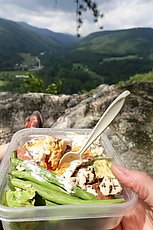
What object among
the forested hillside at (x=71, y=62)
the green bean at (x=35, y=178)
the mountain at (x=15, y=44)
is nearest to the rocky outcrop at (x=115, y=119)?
the green bean at (x=35, y=178)

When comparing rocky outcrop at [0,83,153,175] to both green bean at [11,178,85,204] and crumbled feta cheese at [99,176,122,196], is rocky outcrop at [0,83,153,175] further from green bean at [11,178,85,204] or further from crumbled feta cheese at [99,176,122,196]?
green bean at [11,178,85,204]

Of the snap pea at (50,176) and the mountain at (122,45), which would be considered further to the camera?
the mountain at (122,45)

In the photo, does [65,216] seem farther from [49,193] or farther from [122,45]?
[122,45]

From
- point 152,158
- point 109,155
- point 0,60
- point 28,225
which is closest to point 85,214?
point 28,225

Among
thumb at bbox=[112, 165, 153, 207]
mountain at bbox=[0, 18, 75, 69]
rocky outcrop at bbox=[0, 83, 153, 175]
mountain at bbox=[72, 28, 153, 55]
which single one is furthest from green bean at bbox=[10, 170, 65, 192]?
mountain at bbox=[72, 28, 153, 55]

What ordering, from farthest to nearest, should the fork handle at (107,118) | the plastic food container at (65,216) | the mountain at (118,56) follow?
the mountain at (118,56)
the fork handle at (107,118)
the plastic food container at (65,216)

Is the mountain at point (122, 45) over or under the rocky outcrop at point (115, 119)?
over

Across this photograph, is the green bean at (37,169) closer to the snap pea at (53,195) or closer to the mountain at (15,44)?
the snap pea at (53,195)

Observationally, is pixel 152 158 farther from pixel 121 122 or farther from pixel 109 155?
pixel 109 155
